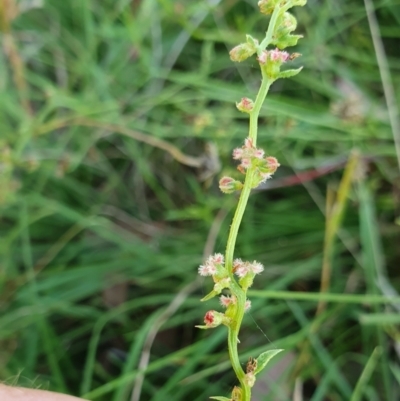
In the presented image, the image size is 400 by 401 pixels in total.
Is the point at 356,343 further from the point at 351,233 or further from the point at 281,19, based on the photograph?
the point at 281,19

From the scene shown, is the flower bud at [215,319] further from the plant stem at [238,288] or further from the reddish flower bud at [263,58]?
the reddish flower bud at [263,58]

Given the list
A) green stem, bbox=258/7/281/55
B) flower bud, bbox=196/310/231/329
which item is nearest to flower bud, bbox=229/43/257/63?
green stem, bbox=258/7/281/55

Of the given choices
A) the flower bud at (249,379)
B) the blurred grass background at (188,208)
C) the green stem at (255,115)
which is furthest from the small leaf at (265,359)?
the blurred grass background at (188,208)

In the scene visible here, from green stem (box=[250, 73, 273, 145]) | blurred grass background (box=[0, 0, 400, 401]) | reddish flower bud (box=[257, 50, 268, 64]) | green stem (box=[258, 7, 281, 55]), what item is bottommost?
blurred grass background (box=[0, 0, 400, 401])

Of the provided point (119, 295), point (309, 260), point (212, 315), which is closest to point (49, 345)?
point (119, 295)

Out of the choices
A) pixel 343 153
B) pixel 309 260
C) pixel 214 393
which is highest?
pixel 343 153

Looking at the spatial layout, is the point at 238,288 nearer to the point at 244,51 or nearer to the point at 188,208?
the point at 244,51

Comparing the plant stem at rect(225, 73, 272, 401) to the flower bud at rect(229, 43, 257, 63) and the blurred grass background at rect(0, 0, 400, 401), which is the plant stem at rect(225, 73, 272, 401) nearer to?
the flower bud at rect(229, 43, 257, 63)

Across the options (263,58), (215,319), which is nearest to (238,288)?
(215,319)
